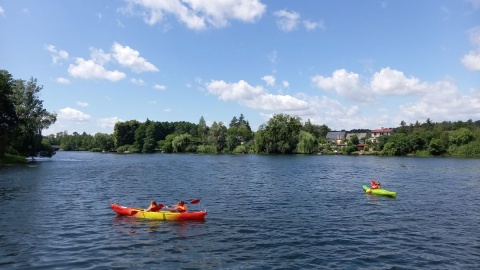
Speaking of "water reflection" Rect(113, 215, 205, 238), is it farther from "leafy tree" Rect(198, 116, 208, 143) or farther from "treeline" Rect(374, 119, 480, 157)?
"leafy tree" Rect(198, 116, 208, 143)

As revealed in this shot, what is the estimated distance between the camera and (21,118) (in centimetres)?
7431

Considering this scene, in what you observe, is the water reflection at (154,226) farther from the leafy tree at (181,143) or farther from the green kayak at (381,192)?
the leafy tree at (181,143)

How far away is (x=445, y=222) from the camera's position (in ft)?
78.6

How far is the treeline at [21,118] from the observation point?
62969mm

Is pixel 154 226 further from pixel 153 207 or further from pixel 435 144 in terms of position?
pixel 435 144

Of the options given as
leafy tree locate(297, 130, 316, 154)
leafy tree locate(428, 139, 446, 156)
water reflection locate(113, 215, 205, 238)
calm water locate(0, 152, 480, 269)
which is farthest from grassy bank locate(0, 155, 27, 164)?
leafy tree locate(428, 139, 446, 156)

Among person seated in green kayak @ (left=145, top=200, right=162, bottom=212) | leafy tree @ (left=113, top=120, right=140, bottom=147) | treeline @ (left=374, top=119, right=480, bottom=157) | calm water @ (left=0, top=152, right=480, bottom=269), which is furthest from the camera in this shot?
leafy tree @ (left=113, top=120, right=140, bottom=147)

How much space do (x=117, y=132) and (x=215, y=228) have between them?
17396cm

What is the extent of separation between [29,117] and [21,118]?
3.67 metres

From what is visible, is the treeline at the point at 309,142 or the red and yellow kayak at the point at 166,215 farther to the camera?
the treeline at the point at 309,142

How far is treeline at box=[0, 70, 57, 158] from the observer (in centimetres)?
6297

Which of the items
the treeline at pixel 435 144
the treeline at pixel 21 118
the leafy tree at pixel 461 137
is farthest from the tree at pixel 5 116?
the leafy tree at pixel 461 137

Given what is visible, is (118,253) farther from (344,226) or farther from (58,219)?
(344,226)

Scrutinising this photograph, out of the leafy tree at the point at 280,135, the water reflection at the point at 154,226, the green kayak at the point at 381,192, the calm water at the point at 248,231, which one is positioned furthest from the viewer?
the leafy tree at the point at 280,135
